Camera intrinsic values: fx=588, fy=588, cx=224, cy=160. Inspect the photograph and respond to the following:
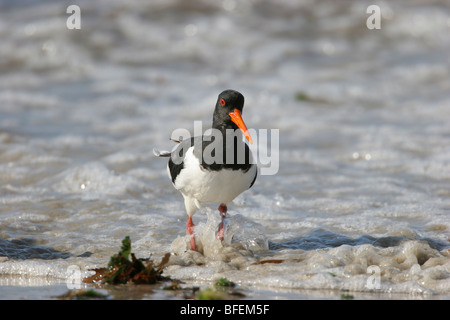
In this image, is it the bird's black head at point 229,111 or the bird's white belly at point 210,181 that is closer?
the bird's white belly at point 210,181

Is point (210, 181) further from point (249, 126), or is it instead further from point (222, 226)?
point (249, 126)

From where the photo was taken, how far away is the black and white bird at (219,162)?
4918mm

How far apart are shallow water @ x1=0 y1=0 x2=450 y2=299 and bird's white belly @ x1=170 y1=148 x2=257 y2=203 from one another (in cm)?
32

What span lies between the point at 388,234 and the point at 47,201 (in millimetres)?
3723

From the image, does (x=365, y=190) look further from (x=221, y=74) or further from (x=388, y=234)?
(x=221, y=74)

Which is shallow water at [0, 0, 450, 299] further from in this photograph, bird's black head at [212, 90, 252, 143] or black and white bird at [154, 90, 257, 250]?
bird's black head at [212, 90, 252, 143]

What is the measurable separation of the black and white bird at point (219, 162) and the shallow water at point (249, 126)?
35 centimetres

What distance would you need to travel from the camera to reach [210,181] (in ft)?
16.2

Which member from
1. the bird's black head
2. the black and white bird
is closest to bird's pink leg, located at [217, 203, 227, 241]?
the black and white bird

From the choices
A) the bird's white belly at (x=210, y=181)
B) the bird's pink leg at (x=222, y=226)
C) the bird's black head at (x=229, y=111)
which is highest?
the bird's black head at (x=229, y=111)

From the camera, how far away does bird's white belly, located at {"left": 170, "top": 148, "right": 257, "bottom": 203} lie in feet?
16.1

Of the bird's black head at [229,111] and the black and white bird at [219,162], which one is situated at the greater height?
the bird's black head at [229,111]

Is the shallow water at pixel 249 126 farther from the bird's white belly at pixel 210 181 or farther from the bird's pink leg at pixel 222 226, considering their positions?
the bird's white belly at pixel 210 181

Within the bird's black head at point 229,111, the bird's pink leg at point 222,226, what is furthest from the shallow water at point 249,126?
the bird's black head at point 229,111
